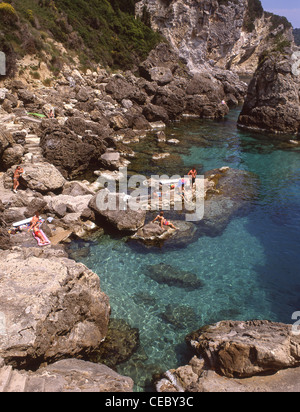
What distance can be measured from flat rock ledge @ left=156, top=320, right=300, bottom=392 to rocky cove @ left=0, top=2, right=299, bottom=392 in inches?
1.2

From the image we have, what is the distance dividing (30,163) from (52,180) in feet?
8.38

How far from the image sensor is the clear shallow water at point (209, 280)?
954 cm

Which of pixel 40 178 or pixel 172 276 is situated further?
pixel 40 178

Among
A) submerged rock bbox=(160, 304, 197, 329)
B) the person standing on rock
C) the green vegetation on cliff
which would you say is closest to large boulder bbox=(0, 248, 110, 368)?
→ submerged rock bbox=(160, 304, 197, 329)

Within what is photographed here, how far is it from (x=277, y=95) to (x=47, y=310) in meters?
42.6

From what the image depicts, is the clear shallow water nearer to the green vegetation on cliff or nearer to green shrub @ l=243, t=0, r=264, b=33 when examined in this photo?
the green vegetation on cliff

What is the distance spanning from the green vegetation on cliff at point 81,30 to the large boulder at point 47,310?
35.3 m

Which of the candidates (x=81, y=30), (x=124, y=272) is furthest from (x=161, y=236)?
(x=81, y=30)

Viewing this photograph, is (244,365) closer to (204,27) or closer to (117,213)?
(117,213)

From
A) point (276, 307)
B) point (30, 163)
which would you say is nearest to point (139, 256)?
point (276, 307)

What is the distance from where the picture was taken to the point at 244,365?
666cm

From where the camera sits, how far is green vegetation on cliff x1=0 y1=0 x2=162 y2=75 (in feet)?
126
